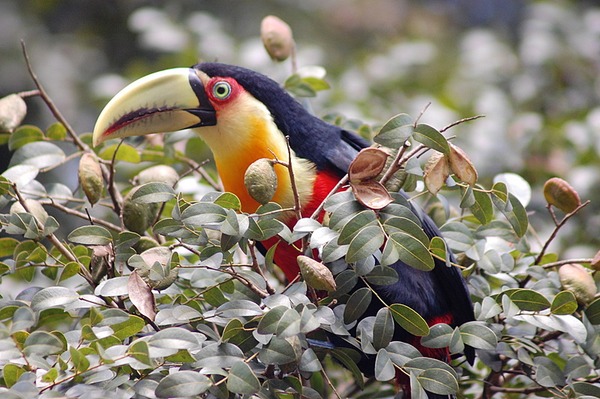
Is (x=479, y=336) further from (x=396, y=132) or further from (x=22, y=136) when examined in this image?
(x=22, y=136)

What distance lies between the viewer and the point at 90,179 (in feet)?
4.60

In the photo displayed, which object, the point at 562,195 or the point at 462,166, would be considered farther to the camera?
the point at 562,195

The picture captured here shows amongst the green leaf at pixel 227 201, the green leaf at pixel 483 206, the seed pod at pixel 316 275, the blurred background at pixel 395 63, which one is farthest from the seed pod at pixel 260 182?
the blurred background at pixel 395 63

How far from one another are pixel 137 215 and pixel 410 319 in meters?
0.52

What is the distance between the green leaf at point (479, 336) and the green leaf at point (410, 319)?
75 mm

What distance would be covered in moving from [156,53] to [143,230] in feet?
9.35

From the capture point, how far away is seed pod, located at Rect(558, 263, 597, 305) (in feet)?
4.43

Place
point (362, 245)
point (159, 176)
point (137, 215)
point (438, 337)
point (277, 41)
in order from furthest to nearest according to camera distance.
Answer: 1. point (277, 41)
2. point (159, 176)
3. point (137, 215)
4. point (438, 337)
5. point (362, 245)

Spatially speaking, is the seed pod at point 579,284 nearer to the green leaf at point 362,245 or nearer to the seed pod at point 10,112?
the green leaf at point 362,245

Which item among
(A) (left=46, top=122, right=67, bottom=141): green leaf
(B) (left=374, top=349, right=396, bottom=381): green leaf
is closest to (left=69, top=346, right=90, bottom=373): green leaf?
(B) (left=374, top=349, right=396, bottom=381): green leaf

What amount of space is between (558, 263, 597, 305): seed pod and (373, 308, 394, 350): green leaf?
1.19 ft

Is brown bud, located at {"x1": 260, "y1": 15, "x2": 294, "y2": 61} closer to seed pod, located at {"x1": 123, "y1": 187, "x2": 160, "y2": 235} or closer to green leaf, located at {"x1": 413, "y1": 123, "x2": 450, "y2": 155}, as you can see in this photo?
seed pod, located at {"x1": 123, "y1": 187, "x2": 160, "y2": 235}

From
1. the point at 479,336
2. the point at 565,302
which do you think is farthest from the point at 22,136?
the point at 565,302

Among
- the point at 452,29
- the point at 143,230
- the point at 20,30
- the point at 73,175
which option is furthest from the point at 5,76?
the point at 452,29
